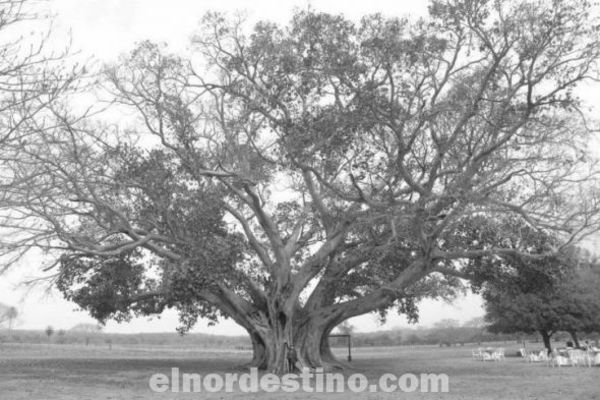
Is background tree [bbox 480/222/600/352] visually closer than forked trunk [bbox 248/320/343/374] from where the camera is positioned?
No

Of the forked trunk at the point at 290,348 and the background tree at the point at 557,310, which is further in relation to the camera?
the background tree at the point at 557,310

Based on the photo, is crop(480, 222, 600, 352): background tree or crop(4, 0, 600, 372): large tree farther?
crop(480, 222, 600, 352): background tree

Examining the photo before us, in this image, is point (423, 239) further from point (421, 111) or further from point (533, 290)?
point (533, 290)

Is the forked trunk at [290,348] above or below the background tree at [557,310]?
below

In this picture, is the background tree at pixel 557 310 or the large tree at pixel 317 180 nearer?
the large tree at pixel 317 180

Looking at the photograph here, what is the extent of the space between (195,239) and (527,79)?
36.1 feet

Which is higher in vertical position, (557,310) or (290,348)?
(557,310)

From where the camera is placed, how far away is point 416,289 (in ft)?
89.2

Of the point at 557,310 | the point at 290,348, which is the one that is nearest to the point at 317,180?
the point at 290,348

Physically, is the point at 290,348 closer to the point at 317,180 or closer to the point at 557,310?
the point at 317,180

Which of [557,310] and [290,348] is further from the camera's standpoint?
[557,310]

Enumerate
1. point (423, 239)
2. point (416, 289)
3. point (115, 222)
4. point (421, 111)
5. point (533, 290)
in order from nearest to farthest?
point (421, 111), point (423, 239), point (115, 222), point (533, 290), point (416, 289)

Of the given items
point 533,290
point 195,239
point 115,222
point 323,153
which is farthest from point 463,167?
point 115,222

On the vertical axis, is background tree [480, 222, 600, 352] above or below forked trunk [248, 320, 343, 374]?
above
